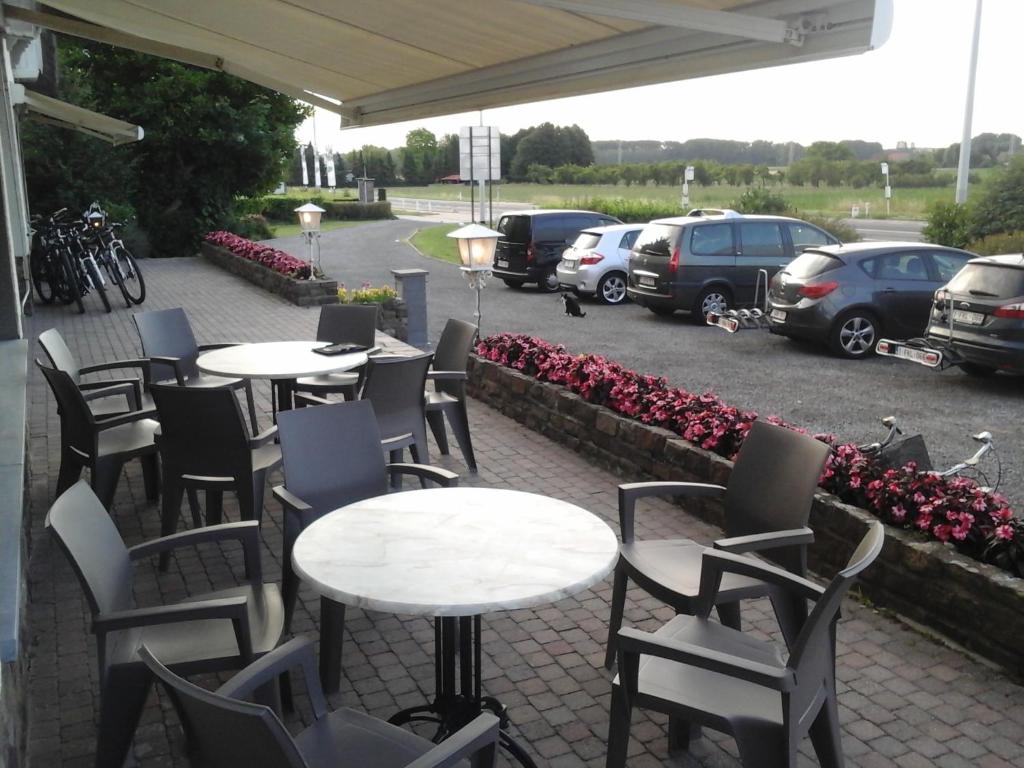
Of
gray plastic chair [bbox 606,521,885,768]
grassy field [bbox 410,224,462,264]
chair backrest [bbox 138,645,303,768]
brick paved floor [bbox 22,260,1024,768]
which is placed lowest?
grassy field [bbox 410,224,462,264]

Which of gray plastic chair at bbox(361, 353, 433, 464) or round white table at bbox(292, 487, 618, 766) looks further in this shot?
gray plastic chair at bbox(361, 353, 433, 464)

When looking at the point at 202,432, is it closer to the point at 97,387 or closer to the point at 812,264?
the point at 97,387

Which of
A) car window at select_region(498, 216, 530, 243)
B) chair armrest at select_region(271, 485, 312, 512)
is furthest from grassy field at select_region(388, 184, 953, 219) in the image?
chair armrest at select_region(271, 485, 312, 512)

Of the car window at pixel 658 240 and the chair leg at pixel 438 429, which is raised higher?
the car window at pixel 658 240

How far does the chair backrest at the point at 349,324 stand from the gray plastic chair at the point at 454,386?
0.90 m

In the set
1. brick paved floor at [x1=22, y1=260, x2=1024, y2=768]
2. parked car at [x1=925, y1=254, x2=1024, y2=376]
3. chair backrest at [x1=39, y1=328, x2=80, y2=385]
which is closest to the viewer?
brick paved floor at [x1=22, y1=260, x2=1024, y2=768]

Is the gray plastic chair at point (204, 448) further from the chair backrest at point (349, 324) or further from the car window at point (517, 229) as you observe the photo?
the car window at point (517, 229)

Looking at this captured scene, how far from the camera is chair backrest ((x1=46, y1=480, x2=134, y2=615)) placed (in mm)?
2865

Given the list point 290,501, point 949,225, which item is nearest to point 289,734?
point 290,501

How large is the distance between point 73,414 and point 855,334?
9.02 metres

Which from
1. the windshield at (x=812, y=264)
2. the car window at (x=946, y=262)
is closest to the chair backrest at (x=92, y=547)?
the windshield at (x=812, y=264)

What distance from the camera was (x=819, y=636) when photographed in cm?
269

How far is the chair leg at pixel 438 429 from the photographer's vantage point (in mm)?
6688

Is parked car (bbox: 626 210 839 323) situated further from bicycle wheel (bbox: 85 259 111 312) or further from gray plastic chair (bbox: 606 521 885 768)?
gray plastic chair (bbox: 606 521 885 768)
